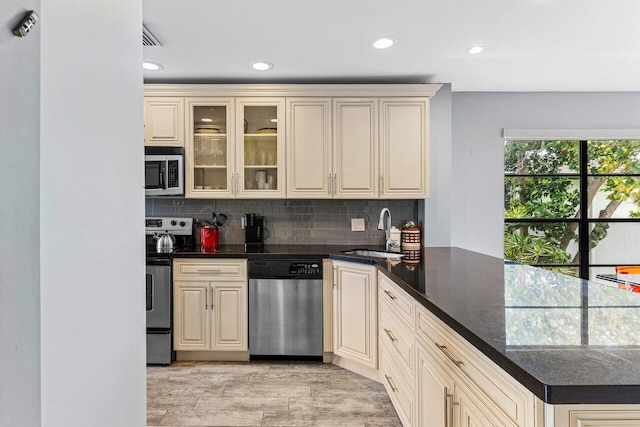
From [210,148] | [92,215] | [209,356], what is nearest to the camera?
[92,215]

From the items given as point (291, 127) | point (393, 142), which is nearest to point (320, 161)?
point (291, 127)

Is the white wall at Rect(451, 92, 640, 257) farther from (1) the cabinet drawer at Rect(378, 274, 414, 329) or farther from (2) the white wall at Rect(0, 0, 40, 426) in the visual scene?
(2) the white wall at Rect(0, 0, 40, 426)

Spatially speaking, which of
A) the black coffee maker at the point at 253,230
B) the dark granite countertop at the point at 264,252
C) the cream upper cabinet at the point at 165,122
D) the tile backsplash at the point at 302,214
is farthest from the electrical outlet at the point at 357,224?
the cream upper cabinet at the point at 165,122

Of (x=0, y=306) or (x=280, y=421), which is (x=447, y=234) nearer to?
(x=280, y=421)

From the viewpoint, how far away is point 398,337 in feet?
7.43

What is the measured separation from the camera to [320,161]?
11.6 ft

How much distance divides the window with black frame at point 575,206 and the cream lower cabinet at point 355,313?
6.81 feet

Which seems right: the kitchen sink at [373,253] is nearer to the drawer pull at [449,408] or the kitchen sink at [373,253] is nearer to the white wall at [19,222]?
the drawer pull at [449,408]

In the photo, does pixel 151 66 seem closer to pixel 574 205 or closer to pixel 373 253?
pixel 373 253

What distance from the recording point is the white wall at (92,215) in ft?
2.25

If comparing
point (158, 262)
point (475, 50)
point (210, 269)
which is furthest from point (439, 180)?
point (158, 262)

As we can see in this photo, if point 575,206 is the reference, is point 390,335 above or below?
below

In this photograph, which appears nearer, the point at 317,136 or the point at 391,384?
the point at 391,384

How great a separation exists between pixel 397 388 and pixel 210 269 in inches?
69.6
